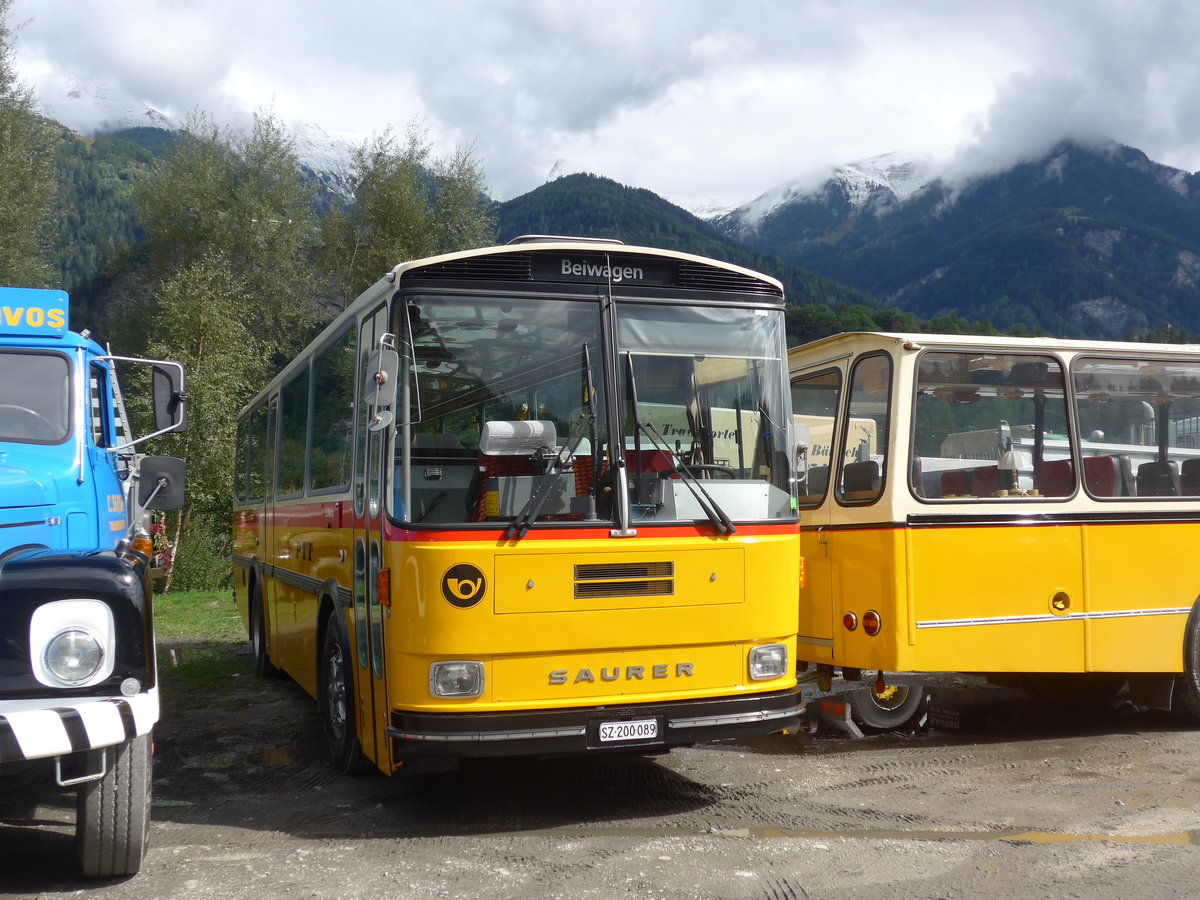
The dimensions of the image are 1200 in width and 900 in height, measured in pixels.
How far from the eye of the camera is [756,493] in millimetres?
6363

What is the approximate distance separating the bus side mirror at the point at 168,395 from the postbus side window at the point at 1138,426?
6261 millimetres

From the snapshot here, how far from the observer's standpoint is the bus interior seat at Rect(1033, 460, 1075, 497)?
8070mm

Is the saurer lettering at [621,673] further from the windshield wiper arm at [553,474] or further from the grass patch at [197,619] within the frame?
the grass patch at [197,619]

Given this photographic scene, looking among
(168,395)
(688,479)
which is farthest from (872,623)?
(168,395)

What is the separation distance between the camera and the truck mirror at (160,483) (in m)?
7.15

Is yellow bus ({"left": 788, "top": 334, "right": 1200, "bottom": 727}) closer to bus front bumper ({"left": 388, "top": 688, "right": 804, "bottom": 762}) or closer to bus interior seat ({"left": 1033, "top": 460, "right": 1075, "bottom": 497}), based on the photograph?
bus interior seat ({"left": 1033, "top": 460, "right": 1075, "bottom": 497})

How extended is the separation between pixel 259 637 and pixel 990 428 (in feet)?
25.4

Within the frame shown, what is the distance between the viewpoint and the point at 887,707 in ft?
28.0

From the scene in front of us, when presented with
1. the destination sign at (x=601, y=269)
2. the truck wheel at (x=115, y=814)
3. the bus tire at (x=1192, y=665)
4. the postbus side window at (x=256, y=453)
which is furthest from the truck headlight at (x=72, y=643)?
the bus tire at (x=1192, y=665)

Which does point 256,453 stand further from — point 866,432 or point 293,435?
point 866,432

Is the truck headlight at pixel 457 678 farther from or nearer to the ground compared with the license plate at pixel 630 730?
farther from the ground

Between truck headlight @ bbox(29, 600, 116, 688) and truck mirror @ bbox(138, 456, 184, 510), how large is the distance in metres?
2.74

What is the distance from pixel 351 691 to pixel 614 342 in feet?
8.86

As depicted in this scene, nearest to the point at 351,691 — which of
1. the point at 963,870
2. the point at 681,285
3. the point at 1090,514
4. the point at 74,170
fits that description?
the point at 681,285
